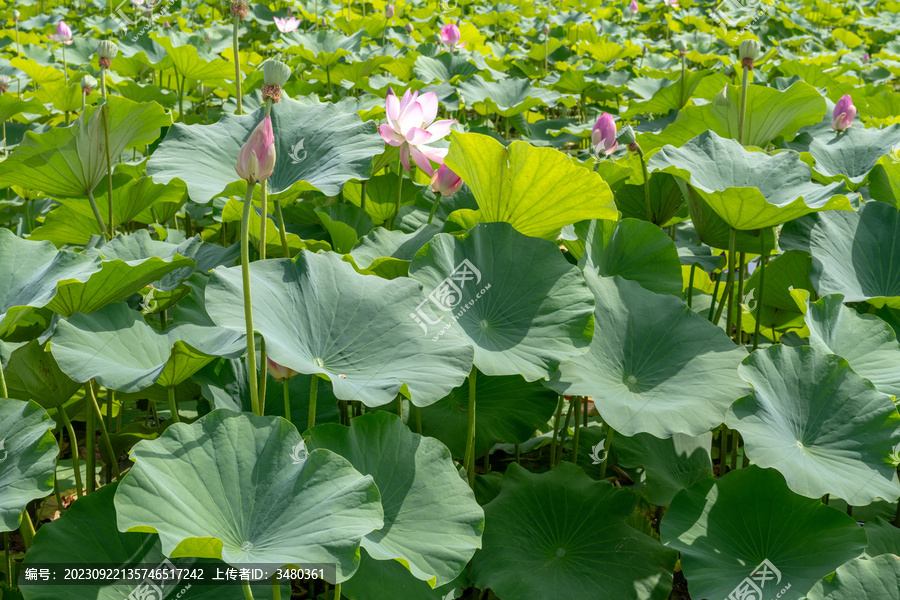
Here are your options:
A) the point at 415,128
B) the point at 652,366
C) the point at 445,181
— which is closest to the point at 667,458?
the point at 652,366

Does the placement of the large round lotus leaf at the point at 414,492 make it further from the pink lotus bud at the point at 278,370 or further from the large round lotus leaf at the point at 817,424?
the large round lotus leaf at the point at 817,424

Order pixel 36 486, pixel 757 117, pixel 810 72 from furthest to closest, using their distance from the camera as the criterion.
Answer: pixel 810 72 < pixel 757 117 < pixel 36 486

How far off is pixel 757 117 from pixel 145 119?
180cm

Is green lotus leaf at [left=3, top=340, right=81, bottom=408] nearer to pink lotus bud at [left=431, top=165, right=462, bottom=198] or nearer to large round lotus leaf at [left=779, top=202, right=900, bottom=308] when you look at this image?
pink lotus bud at [left=431, top=165, right=462, bottom=198]

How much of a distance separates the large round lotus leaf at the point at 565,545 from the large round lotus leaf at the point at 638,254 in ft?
1.51

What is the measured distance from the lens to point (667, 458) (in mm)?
1569

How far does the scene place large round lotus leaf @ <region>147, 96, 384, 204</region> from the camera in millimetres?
1571

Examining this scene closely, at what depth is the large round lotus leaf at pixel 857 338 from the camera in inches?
54.6

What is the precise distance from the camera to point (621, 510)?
1.42 meters

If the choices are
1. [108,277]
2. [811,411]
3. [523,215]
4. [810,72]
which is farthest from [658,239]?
[810,72]

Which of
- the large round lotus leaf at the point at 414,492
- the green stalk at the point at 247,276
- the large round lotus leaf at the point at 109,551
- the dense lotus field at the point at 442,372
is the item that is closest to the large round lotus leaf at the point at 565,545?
the dense lotus field at the point at 442,372

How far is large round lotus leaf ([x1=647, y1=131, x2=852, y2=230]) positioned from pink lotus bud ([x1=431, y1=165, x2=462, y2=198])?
45cm

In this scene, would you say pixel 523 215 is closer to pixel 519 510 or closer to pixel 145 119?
pixel 519 510

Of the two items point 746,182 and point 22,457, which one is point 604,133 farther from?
point 22,457
